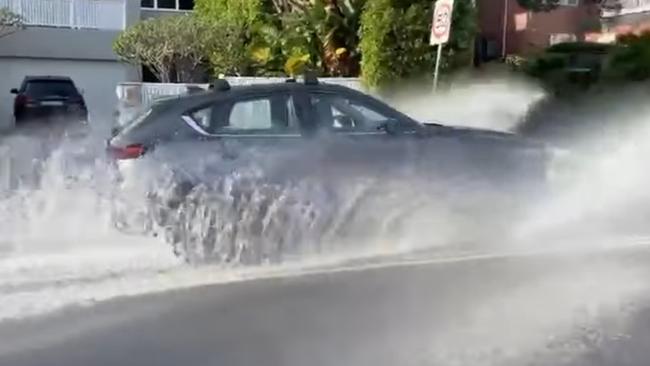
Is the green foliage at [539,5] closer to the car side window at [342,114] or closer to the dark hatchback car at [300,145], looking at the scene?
the dark hatchback car at [300,145]

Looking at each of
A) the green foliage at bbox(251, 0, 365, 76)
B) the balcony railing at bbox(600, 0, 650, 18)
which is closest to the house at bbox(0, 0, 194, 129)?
the green foliage at bbox(251, 0, 365, 76)

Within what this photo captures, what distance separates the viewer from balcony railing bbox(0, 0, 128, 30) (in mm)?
30297

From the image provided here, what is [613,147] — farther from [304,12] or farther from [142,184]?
[304,12]

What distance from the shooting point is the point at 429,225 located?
35.2 ft

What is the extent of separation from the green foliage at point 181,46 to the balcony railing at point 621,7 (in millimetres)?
14715

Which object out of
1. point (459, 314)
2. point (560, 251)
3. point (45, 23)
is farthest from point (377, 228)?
point (45, 23)

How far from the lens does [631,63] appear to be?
1941 centimetres

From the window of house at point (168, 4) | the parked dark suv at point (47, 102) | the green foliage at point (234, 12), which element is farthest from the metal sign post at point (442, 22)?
the window of house at point (168, 4)

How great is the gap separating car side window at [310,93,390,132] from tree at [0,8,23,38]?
19467mm

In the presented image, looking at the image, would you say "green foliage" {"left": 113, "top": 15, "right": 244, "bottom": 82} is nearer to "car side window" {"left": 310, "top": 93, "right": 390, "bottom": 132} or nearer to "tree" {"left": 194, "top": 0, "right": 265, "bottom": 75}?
"tree" {"left": 194, "top": 0, "right": 265, "bottom": 75}

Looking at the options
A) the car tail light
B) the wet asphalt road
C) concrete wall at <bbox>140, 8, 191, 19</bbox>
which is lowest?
the wet asphalt road

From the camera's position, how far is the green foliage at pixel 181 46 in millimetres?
26094

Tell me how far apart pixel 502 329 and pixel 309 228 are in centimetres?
309

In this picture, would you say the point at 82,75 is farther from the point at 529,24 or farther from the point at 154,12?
the point at 529,24
